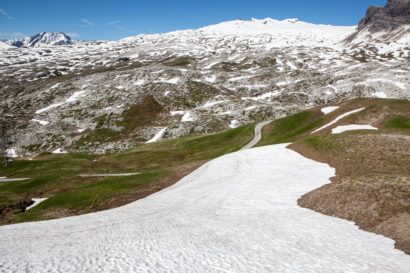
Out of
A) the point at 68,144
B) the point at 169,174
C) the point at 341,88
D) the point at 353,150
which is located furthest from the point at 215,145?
the point at 341,88

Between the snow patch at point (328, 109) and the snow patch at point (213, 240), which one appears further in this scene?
the snow patch at point (328, 109)

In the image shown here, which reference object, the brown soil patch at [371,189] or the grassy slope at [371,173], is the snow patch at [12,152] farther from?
the brown soil patch at [371,189]

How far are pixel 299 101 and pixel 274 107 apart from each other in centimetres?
2380

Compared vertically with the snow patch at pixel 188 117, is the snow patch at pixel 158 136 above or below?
below

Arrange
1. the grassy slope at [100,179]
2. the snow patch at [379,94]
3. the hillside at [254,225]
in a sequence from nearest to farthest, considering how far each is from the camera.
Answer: the hillside at [254,225]
the grassy slope at [100,179]
the snow patch at [379,94]

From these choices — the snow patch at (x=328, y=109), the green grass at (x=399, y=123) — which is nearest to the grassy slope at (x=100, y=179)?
the snow patch at (x=328, y=109)

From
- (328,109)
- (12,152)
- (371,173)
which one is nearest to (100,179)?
(328,109)

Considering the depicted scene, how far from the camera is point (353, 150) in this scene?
4538 centimetres

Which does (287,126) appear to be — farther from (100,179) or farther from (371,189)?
(371,189)

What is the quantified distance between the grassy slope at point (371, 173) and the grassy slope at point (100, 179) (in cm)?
2488

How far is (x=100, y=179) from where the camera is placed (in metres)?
79.1

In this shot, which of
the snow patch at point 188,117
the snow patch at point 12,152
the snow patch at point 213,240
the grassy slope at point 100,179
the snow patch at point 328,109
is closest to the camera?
the snow patch at point 213,240

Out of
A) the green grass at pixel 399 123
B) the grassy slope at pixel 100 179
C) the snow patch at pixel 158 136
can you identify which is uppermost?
the snow patch at pixel 158 136

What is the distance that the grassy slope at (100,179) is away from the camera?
53312 mm
